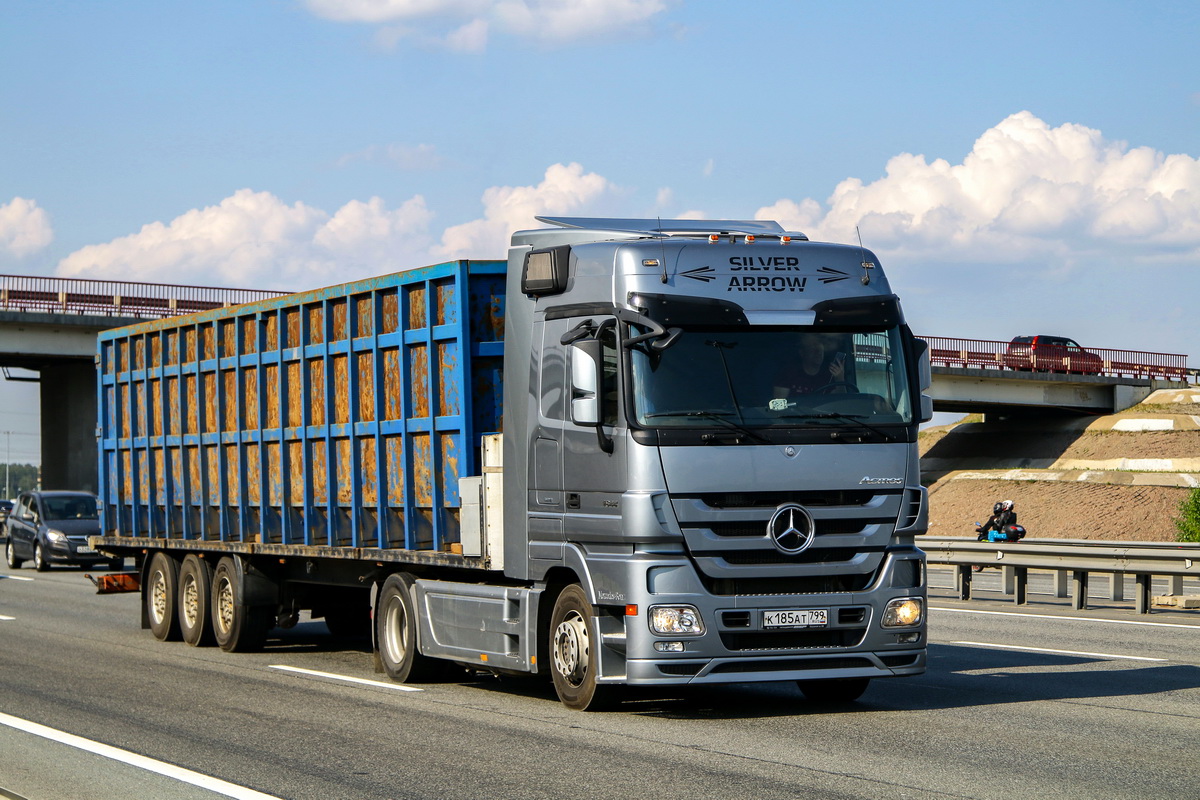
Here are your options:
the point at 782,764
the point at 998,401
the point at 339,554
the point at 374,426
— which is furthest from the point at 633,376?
the point at 998,401

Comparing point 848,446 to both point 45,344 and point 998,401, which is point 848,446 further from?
point 998,401

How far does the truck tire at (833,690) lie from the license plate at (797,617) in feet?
3.77

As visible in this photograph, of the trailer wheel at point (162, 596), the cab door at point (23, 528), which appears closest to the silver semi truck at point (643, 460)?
the trailer wheel at point (162, 596)

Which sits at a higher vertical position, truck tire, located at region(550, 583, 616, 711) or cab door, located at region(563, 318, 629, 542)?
cab door, located at region(563, 318, 629, 542)

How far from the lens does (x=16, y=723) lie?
34.7ft

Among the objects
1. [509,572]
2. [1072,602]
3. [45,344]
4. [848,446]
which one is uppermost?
[45,344]

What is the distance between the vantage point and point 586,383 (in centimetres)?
988

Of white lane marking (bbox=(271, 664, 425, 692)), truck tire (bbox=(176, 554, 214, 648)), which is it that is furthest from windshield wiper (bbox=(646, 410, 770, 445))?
truck tire (bbox=(176, 554, 214, 648))

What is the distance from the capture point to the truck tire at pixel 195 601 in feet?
52.3

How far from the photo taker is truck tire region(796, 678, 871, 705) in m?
10.8

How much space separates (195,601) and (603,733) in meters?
8.16

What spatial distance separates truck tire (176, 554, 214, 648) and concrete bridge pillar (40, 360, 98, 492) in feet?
157

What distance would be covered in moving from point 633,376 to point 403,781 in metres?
3.03

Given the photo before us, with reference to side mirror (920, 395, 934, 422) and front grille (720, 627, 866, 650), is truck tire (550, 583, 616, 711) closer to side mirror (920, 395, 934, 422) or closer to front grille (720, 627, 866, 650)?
front grille (720, 627, 866, 650)
